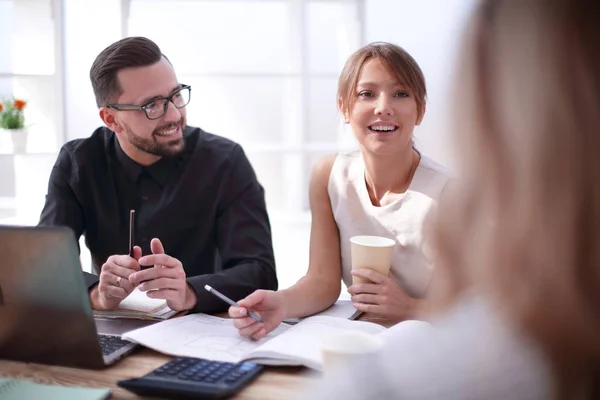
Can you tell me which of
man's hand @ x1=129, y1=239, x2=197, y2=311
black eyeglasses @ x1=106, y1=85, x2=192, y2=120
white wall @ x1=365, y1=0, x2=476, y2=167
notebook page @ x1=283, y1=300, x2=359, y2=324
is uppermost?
white wall @ x1=365, y1=0, x2=476, y2=167

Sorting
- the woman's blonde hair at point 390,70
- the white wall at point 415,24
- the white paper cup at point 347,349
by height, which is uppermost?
the white wall at point 415,24

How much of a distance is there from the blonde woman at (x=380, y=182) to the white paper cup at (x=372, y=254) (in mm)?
255

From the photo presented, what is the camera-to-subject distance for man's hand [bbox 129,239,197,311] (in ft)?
4.85

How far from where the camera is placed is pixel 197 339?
1.29 metres

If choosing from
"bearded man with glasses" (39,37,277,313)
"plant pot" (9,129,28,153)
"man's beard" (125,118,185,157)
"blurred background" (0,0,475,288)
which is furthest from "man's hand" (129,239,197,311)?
"plant pot" (9,129,28,153)

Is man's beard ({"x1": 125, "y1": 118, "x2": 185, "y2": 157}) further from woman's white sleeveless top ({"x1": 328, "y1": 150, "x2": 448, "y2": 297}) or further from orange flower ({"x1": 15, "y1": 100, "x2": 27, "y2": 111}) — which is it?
orange flower ({"x1": 15, "y1": 100, "x2": 27, "y2": 111})

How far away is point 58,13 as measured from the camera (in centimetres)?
355

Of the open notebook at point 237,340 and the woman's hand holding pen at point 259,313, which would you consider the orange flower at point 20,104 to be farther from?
the woman's hand holding pen at point 259,313

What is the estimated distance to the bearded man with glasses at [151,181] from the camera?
7.06ft

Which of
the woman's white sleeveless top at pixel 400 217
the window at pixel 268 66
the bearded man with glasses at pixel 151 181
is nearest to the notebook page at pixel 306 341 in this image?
the woman's white sleeveless top at pixel 400 217

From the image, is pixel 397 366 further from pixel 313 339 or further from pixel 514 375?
pixel 313 339

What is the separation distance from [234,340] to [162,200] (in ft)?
3.27

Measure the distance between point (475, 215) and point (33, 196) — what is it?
353 centimetres

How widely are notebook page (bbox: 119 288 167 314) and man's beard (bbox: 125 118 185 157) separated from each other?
2.15ft
